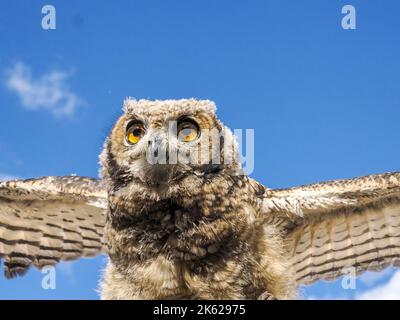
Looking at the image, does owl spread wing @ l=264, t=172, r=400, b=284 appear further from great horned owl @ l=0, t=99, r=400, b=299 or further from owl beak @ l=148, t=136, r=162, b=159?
owl beak @ l=148, t=136, r=162, b=159

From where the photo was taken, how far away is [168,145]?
16.5 feet

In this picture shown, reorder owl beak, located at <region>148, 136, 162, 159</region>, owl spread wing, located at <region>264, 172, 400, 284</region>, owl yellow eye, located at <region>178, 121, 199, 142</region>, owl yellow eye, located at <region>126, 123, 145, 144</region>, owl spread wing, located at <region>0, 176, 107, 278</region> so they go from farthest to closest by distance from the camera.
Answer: owl spread wing, located at <region>0, 176, 107, 278</region>, owl spread wing, located at <region>264, 172, 400, 284</region>, owl yellow eye, located at <region>126, 123, 145, 144</region>, owl yellow eye, located at <region>178, 121, 199, 142</region>, owl beak, located at <region>148, 136, 162, 159</region>

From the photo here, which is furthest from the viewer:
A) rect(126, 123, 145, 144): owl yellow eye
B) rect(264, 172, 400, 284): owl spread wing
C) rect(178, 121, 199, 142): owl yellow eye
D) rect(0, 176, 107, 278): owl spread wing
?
rect(0, 176, 107, 278): owl spread wing

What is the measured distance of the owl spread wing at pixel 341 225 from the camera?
5.98 metres

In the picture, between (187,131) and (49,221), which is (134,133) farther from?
(49,221)

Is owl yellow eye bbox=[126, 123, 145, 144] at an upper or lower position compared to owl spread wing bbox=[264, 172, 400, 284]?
upper

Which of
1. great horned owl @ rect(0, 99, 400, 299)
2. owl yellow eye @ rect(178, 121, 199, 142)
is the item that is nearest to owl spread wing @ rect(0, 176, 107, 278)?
great horned owl @ rect(0, 99, 400, 299)

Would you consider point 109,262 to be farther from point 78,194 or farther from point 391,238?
point 391,238

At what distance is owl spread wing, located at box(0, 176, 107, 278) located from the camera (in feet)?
21.9

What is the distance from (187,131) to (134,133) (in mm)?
459

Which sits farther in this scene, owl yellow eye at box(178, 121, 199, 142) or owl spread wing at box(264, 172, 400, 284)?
owl spread wing at box(264, 172, 400, 284)

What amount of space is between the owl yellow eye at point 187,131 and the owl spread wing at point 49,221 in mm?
1776
